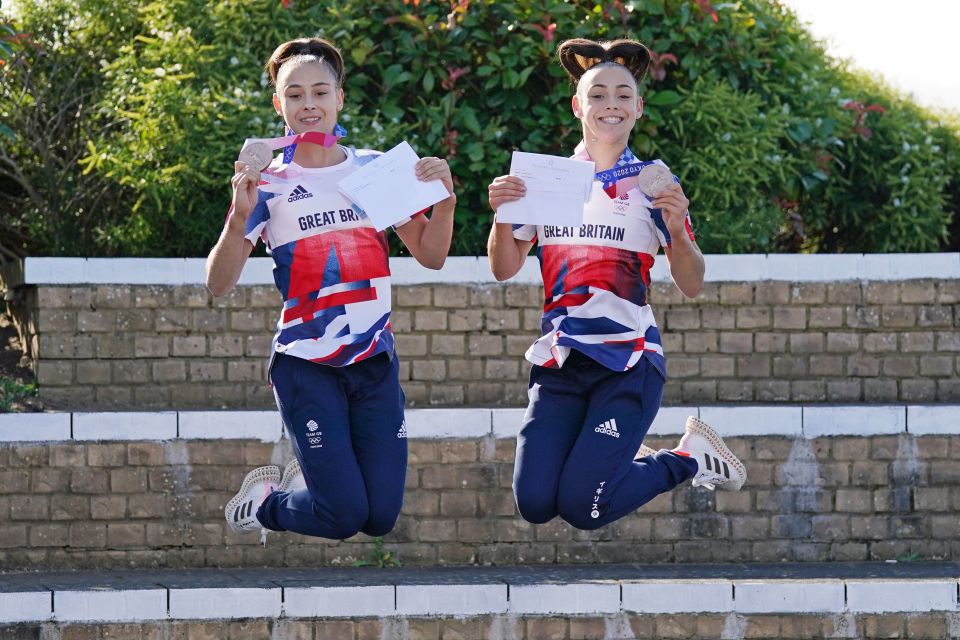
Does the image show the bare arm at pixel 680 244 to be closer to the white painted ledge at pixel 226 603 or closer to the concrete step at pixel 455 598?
the concrete step at pixel 455 598

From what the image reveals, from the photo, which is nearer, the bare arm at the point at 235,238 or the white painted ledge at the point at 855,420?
the bare arm at the point at 235,238

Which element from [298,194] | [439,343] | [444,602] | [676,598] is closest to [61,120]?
[439,343]

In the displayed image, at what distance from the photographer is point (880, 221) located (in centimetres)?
1123

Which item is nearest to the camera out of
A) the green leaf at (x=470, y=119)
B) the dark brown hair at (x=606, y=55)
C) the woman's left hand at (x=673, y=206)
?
the woman's left hand at (x=673, y=206)

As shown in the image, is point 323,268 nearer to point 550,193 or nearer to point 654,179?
point 550,193

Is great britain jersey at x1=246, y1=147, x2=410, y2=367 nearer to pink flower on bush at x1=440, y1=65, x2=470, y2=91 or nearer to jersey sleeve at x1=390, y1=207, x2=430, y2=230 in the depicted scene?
jersey sleeve at x1=390, y1=207, x2=430, y2=230

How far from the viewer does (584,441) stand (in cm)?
674

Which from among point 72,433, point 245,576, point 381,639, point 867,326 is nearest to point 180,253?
point 72,433

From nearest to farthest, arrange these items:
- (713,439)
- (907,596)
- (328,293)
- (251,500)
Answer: (328,293)
(251,500)
(713,439)
(907,596)

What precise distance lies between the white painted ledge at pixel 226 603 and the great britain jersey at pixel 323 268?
2.17 m

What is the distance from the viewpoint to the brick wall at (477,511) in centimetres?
915

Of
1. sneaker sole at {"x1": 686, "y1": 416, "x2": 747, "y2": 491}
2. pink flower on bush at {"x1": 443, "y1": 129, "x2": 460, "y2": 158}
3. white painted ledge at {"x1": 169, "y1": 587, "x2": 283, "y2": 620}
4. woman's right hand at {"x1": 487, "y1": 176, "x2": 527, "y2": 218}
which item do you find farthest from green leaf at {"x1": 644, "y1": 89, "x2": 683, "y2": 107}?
woman's right hand at {"x1": 487, "y1": 176, "x2": 527, "y2": 218}

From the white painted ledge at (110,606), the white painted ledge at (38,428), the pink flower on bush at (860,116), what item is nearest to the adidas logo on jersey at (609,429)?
the white painted ledge at (110,606)

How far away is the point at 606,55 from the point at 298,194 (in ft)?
4.44
